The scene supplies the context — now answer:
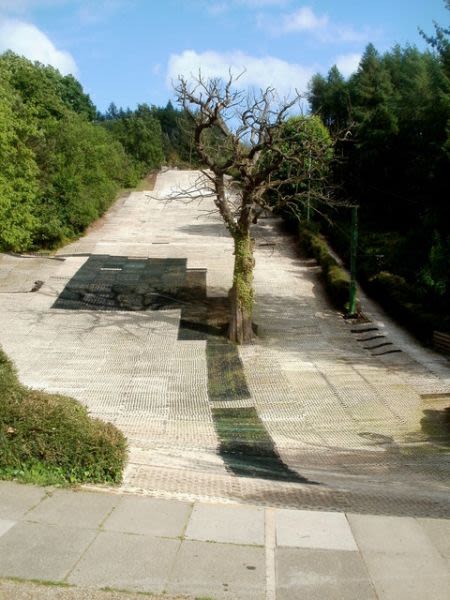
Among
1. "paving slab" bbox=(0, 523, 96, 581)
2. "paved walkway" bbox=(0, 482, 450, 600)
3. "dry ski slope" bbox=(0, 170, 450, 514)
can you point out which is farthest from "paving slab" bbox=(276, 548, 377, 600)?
"dry ski slope" bbox=(0, 170, 450, 514)

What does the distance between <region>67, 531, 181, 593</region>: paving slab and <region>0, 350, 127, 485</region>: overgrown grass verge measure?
1210mm

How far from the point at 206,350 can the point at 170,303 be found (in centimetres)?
438

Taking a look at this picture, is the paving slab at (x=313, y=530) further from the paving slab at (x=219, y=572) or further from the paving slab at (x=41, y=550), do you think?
the paving slab at (x=41, y=550)

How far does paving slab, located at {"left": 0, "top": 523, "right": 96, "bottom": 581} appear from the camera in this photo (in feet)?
13.0

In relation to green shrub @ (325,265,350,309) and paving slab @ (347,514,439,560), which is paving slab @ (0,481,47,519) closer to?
paving slab @ (347,514,439,560)

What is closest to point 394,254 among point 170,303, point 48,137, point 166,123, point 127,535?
point 170,303

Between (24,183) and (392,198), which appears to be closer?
(24,183)

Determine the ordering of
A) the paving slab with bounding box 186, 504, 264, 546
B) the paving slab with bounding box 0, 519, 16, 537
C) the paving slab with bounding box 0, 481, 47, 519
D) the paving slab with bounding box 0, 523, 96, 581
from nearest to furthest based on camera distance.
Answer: the paving slab with bounding box 0, 523, 96, 581 < the paving slab with bounding box 0, 519, 16, 537 < the paving slab with bounding box 186, 504, 264, 546 < the paving slab with bounding box 0, 481, 47, 519

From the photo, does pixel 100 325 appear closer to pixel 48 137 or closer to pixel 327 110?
pixel 48 137

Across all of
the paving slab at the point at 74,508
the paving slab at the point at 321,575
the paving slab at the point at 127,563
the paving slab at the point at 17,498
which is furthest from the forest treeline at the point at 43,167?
the paving slab at the point at 321,575

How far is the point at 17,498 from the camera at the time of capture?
5.14 metres

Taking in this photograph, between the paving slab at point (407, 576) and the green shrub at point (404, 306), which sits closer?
the paving slab at point (407, 576)

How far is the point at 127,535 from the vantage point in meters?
4.57

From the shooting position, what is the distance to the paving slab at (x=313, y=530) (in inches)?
181
